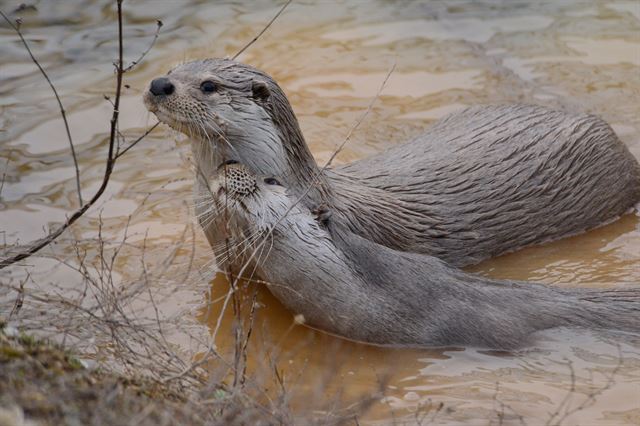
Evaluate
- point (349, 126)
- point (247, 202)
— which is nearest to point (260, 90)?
point (247, 202)

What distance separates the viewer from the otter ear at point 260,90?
4.85 metres

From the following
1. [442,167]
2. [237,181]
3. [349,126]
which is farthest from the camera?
[349,126]

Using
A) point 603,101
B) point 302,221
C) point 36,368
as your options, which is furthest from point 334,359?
point 603,101

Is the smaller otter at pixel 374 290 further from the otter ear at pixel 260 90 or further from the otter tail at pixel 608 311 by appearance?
the otter ear at pixel 260 90

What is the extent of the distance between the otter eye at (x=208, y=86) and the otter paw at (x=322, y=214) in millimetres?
647

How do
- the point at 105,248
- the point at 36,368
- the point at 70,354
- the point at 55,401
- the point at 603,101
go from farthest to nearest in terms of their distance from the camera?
1. the point at 603,101
2. the point at 105,248
3. the point at 70,354
4. the point at 36,368
5. the point at 55,401

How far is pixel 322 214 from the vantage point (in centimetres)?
484

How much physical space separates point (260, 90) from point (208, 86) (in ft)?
0.70

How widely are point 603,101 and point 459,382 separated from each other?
3.18m

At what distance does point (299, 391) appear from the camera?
4555 mm

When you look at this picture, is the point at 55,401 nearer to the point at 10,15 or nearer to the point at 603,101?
the point at 603,101

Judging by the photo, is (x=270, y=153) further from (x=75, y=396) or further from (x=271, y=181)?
(x=75, y=396)

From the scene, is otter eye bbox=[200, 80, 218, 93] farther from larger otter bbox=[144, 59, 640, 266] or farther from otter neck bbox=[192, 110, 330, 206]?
otter neck bbox=[192, 110, 330, 206]

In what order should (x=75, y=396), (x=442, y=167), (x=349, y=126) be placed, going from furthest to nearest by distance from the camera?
(x=349, y=126), (x=442, y=167), (x=75, y=396)
